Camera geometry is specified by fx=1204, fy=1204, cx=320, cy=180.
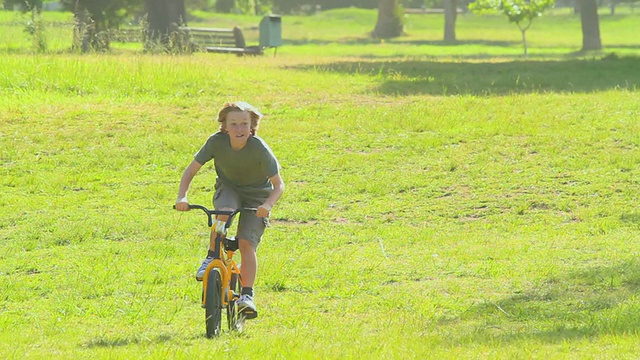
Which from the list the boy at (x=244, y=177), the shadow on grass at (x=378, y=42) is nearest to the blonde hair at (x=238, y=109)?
the boy at (x=244, y=177)

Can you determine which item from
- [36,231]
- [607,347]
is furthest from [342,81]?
[607,347]

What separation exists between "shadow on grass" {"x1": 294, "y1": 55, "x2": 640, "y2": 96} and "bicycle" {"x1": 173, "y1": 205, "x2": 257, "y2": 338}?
14.9m

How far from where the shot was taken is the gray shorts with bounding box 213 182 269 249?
7695 millimetres

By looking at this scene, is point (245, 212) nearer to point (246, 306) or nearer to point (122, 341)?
point (246, 306)

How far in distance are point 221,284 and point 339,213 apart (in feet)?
20.0

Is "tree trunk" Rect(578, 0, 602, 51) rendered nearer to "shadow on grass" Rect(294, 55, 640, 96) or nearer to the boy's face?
"shadow on grass" Rect(294, 55, 640, 96)

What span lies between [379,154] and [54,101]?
6.06 m

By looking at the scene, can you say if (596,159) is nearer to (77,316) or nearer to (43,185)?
(43,185)

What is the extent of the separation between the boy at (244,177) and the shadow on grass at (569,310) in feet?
4.84

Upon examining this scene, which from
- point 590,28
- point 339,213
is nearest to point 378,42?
point 590,28

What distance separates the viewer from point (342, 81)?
24.5m

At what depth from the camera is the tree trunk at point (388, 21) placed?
209 ft

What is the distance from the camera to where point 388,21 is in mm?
64125

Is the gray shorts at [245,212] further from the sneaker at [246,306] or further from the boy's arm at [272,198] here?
the sneaker at [246,306]
